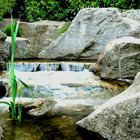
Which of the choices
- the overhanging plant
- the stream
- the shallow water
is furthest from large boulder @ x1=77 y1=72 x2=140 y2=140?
the overhanging plant

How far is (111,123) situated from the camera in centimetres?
505

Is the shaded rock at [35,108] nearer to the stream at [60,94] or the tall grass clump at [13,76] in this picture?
the stream at [60,94]

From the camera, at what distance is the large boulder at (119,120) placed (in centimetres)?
484

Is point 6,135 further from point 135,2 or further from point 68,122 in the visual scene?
point 135,2

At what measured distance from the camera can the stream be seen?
5754mm

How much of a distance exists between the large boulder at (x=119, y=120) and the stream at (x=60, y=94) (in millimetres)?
303

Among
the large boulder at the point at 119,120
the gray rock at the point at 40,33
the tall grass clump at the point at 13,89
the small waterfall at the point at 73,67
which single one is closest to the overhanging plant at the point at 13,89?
the tall grass clump at the point at 13,89

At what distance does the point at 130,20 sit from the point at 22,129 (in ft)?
25.2

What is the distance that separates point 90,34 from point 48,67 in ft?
8.16

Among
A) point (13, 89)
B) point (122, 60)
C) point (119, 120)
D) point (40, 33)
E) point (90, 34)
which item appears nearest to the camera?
point (119, 120)

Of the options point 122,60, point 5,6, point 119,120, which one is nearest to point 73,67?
point 122,60

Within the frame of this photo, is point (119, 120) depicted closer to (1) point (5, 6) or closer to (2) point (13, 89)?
(2) point (13, 89)

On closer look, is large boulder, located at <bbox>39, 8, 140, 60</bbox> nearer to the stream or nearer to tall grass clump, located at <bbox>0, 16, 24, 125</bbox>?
→ the stream

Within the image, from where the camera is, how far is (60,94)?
8.32m
